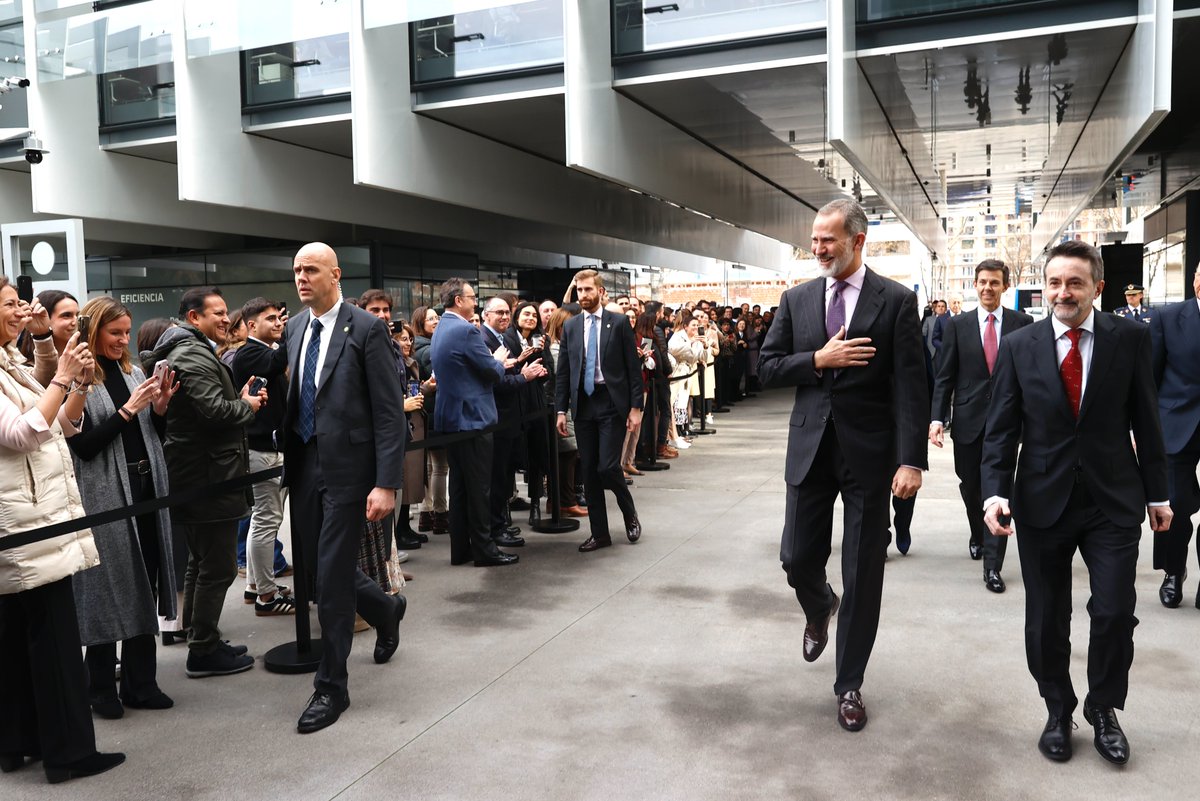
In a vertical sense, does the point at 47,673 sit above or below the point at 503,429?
below

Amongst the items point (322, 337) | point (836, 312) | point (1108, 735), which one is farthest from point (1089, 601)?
point (322, 337)

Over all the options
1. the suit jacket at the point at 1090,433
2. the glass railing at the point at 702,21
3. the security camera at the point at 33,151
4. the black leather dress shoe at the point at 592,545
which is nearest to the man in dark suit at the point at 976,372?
the suit jacket at the point at 1090,433

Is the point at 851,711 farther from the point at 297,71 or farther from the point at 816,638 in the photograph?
the point at 297,71

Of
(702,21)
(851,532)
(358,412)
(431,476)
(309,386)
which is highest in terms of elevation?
(702,21)

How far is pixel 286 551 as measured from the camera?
322 inches

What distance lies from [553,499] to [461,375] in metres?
1.75

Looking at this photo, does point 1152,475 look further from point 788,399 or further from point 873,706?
point 788,399

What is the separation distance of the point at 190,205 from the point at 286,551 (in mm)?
13480

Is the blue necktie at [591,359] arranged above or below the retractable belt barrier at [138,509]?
above

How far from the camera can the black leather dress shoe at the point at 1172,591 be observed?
599 cm

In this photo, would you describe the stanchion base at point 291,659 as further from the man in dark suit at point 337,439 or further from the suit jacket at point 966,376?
the suit jacket at point 966,376

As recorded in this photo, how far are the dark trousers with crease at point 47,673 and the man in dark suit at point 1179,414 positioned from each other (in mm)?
5573

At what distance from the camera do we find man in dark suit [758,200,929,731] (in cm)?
417

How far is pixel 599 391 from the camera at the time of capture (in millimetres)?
7770
